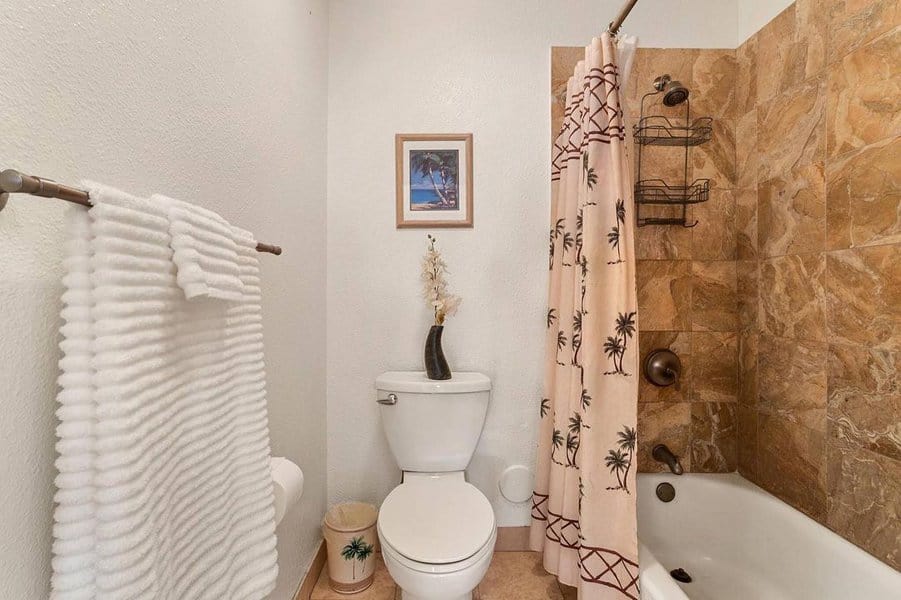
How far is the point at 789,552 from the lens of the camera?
141 centimetres

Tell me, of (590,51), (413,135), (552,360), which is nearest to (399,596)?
(552,360)

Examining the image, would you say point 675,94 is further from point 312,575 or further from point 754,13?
point 312,575

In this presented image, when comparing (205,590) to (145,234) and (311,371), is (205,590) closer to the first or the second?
(145,234)

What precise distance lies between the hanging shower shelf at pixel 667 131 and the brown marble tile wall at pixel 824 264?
17cm

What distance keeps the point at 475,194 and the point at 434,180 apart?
0.20 meters

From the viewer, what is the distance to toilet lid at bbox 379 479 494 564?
1.18 meters

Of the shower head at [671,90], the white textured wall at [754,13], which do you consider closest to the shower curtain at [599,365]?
the shower head at [671,90]

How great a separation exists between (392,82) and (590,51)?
88 centimetres

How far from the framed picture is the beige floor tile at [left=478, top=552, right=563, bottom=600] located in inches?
58.1

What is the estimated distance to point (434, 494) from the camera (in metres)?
1.47

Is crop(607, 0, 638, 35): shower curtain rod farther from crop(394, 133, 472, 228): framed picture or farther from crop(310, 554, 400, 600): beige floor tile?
crop(310, 554, 400, 600): beige floor tile

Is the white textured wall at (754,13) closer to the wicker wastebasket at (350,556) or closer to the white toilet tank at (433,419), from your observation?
the white toilet tank at (433,419)

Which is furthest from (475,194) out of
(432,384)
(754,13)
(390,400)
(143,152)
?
(754,13)

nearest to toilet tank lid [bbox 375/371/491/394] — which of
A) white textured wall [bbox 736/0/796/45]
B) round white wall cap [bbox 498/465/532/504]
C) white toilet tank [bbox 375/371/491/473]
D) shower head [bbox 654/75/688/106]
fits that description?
white toilet tank [bbox 375/371/491/473]
